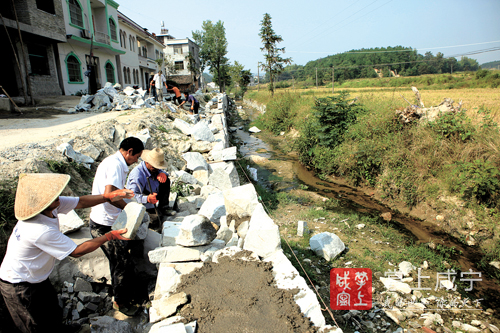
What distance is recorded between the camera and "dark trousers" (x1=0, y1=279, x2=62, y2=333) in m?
2.05

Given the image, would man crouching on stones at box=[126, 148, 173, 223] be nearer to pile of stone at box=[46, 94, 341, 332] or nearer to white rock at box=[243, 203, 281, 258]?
pile of stone at box=[46, 94, 341, 332]

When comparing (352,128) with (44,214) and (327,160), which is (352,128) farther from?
(44,214)

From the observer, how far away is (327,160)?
31.0 ft

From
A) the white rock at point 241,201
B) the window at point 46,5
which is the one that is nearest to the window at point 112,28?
the window at point 46,5

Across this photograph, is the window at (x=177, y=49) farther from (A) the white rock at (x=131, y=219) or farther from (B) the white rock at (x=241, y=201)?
(A) the white rock at (x=131, y=219)

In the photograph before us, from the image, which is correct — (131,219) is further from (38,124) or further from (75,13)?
(75,13)

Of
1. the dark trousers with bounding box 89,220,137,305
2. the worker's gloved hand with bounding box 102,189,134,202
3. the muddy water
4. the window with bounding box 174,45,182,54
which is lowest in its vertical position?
the muddy water

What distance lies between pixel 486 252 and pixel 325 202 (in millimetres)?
3267

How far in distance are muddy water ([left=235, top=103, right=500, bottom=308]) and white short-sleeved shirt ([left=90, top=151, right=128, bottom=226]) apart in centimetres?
510

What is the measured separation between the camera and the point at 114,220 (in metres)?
2.96

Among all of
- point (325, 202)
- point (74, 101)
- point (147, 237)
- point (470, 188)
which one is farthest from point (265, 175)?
point (74, 101)

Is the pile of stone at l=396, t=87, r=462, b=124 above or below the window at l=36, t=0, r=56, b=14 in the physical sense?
below

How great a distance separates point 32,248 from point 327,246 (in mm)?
3902
